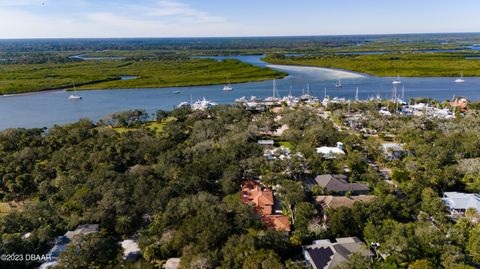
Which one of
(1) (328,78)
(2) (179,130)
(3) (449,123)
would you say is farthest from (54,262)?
(1) (328,78)

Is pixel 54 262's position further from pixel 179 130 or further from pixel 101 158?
pixel 179 130

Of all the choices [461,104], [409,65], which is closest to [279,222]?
[461,104]

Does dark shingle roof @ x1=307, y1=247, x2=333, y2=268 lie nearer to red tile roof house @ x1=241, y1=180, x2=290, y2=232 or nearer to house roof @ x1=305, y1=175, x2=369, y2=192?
red tile roof house @ x1=241, y1=180, x2=290, y2=232

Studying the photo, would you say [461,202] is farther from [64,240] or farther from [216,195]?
[64,240]

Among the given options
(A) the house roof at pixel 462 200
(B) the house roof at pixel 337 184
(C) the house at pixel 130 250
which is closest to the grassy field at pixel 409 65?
(A) the house roof at pixel 462 200

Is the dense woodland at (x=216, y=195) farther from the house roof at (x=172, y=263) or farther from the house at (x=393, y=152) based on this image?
the house at (x=393, y=152)

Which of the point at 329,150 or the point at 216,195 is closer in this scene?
the point at 216,195
